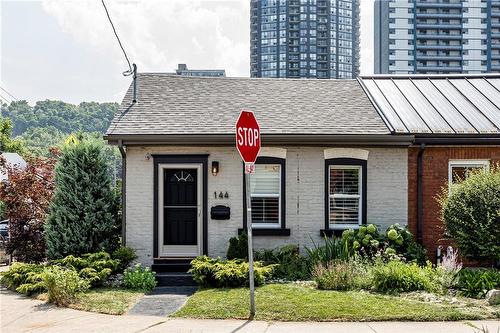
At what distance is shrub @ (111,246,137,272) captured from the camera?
11272 mm

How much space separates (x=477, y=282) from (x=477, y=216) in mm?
1608

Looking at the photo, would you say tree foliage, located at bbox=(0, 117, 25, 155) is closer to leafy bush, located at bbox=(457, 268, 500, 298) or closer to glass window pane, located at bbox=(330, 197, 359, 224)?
glass window pane, located at bbox=(330, 197, 359, 224)

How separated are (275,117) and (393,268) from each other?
5.09 m

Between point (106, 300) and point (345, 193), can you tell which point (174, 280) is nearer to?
point (106, 300)

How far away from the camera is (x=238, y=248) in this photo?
37.7 feet

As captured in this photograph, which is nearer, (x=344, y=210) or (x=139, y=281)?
(x=139, y=281)

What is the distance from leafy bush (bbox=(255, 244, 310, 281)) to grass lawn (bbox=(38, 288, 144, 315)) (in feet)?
9.38

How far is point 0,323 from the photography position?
8.04 meters

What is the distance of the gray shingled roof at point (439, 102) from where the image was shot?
1273cm

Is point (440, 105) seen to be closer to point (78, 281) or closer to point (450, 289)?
point (450, 289)

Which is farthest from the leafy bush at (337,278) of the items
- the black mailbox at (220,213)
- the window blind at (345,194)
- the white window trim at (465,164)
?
the white window trim at (465,164)

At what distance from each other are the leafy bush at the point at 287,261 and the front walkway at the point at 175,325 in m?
3.00

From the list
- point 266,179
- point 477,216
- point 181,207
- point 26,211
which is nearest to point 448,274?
point 477,216

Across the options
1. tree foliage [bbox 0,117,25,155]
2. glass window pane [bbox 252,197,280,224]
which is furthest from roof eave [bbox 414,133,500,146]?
tree foliage [bbox 0,117,25,155]
